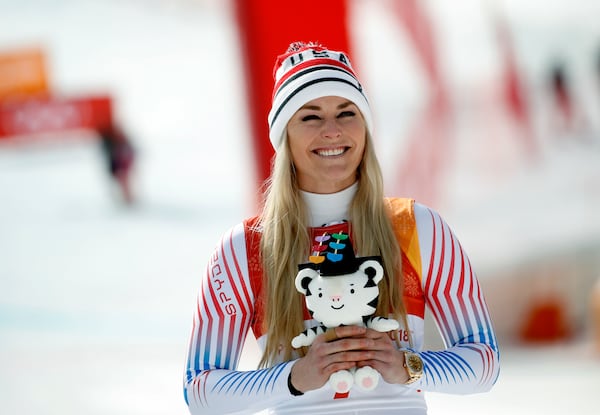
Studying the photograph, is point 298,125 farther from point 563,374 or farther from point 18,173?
point 18,173

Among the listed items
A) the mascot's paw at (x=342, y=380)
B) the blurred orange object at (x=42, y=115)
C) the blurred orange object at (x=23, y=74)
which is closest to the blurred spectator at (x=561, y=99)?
the blurred orange object at (x=42, y=115)

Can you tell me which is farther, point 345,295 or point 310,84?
point 310,84

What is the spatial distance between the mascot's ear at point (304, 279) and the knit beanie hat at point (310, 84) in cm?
33

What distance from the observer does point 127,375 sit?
5406 mm

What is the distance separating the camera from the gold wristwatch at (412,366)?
1695 mm

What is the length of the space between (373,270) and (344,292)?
6cm

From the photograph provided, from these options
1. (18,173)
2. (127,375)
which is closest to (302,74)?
(127,375)

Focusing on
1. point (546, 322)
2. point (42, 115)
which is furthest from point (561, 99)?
point (42, 115)

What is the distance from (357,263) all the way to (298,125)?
1.03 ft

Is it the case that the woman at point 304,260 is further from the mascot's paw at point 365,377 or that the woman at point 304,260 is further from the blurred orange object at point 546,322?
the blurred orange object at point 546,322

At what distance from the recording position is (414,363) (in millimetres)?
1706

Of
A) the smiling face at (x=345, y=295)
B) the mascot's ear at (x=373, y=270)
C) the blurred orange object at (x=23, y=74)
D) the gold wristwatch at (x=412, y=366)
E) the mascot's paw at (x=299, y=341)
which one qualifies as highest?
the blurred orange object at (x=23, y=74)

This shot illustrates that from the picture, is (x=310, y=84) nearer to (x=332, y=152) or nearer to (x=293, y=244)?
(x=332, y=152)

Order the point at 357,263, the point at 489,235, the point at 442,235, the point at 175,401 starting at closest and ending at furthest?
the point at 357,263
the point at 442,235
the point at 175,401
the point at 489,235
